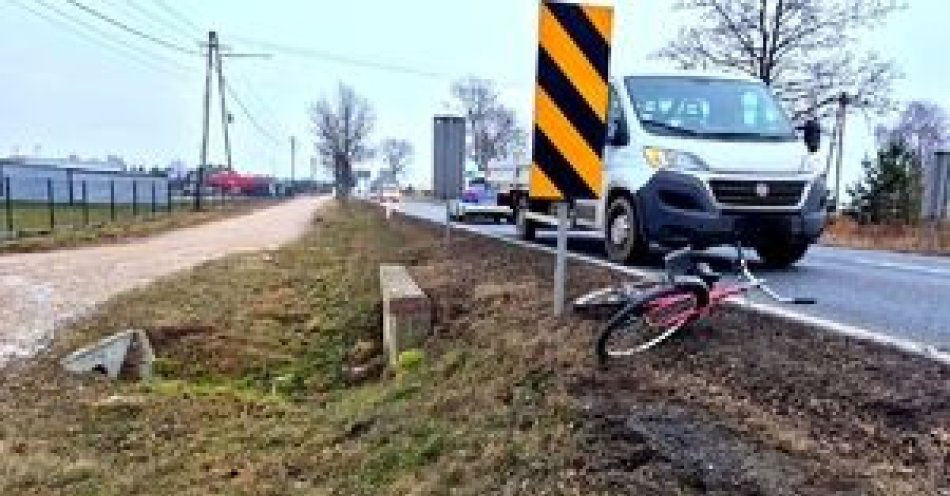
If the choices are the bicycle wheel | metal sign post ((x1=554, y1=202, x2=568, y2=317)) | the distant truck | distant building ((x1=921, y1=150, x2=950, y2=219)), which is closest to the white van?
metal sign post ((x1=554, y1=202, x2=568, y2=317))

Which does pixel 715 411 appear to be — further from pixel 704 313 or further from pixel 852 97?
pixel 852 97

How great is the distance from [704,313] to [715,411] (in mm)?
1399

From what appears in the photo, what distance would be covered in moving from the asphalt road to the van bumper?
0.43m

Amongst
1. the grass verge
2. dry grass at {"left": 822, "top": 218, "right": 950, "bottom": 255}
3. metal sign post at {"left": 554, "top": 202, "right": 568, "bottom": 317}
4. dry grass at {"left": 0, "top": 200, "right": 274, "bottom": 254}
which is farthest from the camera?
dry grass at {"left": 822, "top": 218, "right": 950, "bottom": 255}

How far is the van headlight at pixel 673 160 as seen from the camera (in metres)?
9.32

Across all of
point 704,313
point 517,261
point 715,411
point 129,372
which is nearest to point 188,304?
point 129,372

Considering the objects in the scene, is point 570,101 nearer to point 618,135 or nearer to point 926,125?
point 618,135

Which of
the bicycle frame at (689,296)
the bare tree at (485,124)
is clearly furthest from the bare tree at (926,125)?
the bicycle frame at (689,296)

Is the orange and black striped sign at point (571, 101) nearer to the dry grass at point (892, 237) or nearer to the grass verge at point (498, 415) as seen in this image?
the grass verge at point (498, 415)

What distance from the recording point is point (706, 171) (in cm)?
927

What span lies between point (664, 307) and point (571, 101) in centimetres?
143

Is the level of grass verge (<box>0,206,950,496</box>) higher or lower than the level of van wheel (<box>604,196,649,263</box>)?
lower

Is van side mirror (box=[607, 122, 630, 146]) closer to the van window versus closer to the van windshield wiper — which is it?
the van window

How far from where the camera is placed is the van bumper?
30.2 feet
